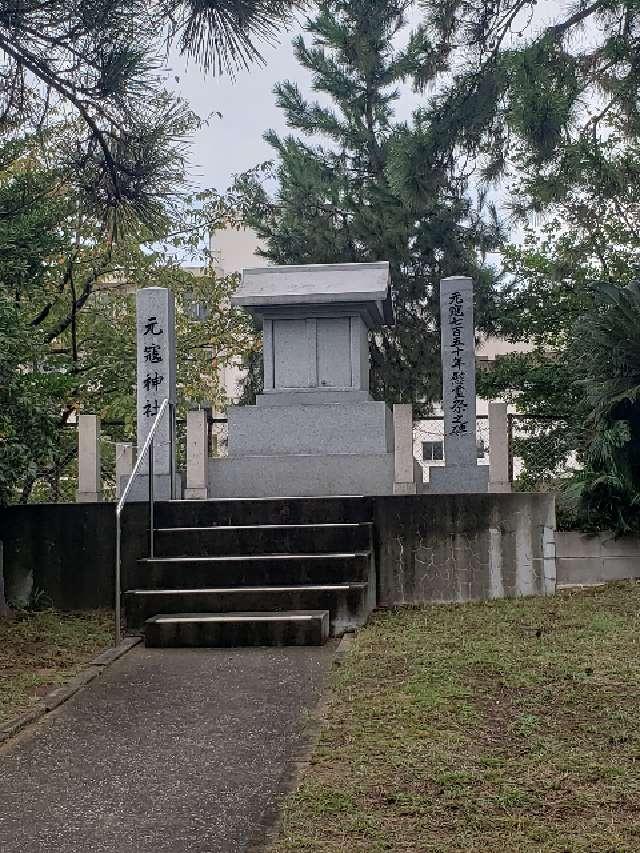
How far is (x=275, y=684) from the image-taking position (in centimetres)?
628

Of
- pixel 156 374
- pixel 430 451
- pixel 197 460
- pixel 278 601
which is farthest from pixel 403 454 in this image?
pixel 430 451

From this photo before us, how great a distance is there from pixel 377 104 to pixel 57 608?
1193cm

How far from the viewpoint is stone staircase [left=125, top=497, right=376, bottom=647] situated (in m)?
7.59

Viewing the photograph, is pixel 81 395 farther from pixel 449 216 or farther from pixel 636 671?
pixel 636 671

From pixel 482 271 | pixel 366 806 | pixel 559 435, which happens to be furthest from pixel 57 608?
pixel 482 271

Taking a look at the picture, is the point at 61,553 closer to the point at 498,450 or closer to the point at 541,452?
the point at 498,450

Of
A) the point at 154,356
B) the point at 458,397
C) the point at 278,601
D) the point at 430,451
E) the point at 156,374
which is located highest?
the point at 154,356

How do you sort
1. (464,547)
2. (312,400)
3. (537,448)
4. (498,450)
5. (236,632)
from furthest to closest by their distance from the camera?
(537,448) < (312,400) < (498,450) < (464,547) < (236,632)

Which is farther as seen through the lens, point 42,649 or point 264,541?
point 264,541

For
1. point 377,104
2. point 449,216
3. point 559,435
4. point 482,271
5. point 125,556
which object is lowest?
point 125,556

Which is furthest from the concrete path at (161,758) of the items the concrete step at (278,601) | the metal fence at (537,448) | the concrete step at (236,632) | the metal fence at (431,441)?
the metal fence at (431,441)

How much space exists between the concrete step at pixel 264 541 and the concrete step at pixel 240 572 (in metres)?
0.41

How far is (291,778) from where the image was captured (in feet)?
14.3

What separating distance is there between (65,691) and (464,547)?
14.6 ft
